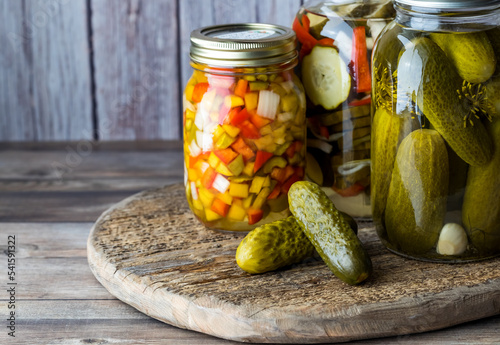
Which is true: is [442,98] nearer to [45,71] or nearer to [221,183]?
[221,183]

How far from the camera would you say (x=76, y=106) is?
173 cm

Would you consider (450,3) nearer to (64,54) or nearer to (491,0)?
(491,0)

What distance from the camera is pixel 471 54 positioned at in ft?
2.96

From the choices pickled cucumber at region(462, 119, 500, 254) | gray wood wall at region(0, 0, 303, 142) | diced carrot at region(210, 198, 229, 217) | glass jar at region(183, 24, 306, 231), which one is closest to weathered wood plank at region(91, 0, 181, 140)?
gray wood wall at region(0, 0, 303, 142)

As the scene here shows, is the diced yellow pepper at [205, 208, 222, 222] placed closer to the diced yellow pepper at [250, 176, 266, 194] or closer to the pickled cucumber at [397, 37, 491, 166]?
the diced yellow pepper at [250, 176, 266, 194]

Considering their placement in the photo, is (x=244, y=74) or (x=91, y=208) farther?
(x=91, y=208)

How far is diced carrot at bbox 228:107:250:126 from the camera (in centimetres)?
104

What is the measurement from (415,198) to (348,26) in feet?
0.96

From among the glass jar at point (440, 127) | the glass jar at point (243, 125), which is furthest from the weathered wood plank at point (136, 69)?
the glass jar at point (440, 127)

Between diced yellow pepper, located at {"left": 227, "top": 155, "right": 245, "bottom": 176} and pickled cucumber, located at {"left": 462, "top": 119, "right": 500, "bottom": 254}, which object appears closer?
pickled cucumber, located at {"left": 462, "top": 119, "right": 500, "bottom": 254}

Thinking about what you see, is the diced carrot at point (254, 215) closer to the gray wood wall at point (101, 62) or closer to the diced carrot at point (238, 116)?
the diced carrot at point (238, 116)

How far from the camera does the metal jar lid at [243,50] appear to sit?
1.02 metres

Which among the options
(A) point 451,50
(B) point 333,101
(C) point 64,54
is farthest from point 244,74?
(C) point 64,54

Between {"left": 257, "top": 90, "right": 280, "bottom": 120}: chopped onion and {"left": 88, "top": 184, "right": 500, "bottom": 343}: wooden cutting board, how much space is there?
8.3 inches
